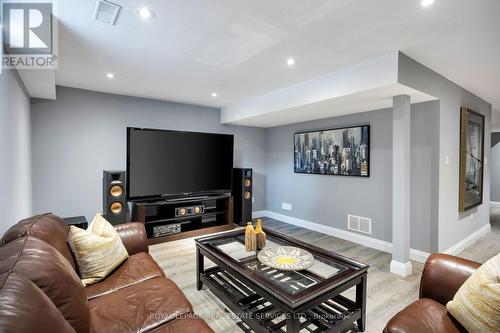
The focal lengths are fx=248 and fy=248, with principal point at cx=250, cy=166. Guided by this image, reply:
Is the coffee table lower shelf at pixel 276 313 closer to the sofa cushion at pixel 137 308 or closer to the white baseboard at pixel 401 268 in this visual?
the sofa cushion at pixel 137 308

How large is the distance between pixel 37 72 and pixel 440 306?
147 inches

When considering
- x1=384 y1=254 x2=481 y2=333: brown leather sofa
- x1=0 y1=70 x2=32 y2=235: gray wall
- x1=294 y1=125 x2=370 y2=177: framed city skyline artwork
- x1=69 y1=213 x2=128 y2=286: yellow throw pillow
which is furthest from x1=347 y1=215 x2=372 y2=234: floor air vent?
x1=0 y1=70 x2=32 y2=235: gray wall

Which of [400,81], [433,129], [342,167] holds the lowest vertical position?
[342,167]

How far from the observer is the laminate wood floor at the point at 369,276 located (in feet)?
6.73

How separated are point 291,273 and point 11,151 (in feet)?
8.33

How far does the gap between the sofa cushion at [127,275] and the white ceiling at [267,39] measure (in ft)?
6.16

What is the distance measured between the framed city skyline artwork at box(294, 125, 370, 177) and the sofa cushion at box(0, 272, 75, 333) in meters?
3.82

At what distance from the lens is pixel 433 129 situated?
3074 mm

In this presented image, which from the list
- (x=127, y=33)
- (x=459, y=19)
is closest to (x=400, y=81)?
(x=459, y=19)

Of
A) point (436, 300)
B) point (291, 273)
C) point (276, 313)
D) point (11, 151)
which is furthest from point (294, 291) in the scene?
point (11, 151)

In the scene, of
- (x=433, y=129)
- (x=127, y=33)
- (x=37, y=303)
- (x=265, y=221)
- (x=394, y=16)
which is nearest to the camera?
(x=37, y=303)

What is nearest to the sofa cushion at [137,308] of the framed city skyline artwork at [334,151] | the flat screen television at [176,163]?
the flat screen television at [176,163]

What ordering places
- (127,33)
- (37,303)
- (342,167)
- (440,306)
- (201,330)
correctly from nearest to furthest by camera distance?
(37,303)
(201,330)
(440,306)
(127,33)
(342,167)

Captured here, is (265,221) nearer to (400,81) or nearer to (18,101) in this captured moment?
(400,81)
